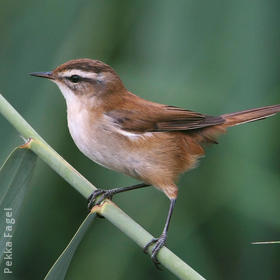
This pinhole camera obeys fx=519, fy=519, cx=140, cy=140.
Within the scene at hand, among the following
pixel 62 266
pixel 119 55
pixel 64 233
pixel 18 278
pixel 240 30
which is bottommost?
pixel 18 278

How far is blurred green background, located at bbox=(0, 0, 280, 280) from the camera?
3160 mm

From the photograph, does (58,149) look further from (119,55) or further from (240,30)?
(240,30)

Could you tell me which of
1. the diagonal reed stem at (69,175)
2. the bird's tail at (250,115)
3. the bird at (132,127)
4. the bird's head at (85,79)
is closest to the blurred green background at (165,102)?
the bird's tail at (250,115)

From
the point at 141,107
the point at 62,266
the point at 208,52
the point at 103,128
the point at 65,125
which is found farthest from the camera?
the point at 65,125

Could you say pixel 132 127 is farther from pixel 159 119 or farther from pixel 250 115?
pixel 250 115

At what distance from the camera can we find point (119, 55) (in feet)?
11.5

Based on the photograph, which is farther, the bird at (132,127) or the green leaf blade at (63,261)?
the bird at (132,127)

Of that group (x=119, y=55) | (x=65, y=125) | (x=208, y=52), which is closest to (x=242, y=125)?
(x=208, y=52)

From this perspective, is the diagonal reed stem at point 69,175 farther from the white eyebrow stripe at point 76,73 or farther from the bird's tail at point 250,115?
the bird's tail at point 250,115

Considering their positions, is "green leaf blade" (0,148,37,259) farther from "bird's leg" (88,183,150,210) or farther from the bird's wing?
the bird's wing

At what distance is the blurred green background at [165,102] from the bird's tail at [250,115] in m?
0.09

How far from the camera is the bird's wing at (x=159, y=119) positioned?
2916mm

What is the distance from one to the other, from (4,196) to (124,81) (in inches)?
67.7

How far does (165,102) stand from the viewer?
131 inches
